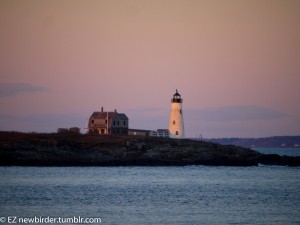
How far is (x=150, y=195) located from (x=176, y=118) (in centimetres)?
4408

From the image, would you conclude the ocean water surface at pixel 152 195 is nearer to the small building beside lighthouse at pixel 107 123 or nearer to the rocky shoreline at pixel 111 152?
the rocky shoreline at pixel 111 152

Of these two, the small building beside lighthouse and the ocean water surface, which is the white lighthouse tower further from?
the ocean water surface

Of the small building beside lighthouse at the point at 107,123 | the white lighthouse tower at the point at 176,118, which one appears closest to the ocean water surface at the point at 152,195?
the white lighthouse tower at the point at 176,118

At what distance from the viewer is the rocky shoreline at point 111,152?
7719cm

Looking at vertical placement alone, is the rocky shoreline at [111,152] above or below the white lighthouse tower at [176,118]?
below

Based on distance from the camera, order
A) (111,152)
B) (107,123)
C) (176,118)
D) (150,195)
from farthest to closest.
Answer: (107,123), (176,118), (111,152), (150,195)

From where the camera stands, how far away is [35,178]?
59.2 meters

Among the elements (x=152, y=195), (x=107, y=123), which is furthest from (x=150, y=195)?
(x=107, y=123)

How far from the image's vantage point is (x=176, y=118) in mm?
91500

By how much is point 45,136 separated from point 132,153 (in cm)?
Result: 1240

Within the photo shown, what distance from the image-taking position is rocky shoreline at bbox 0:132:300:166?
253 feet

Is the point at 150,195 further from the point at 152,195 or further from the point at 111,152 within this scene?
the point at 111,152

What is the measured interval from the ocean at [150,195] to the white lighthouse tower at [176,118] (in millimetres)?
17574

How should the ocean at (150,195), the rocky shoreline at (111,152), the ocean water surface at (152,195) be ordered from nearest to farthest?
the ocean at (150,195)
the ocean water surface at (152,195)
the rocky shoreline at (111,152)
